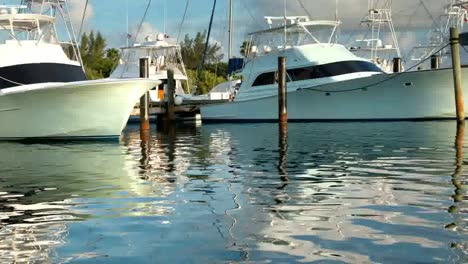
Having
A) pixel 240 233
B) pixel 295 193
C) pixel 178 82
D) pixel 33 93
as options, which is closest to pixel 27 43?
pixel 33 93

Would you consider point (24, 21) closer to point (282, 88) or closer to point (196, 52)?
point (282, 88)

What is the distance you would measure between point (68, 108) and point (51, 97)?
59 centimetres

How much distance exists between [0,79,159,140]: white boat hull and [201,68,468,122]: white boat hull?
12318 mm

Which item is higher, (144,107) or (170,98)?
(170,98)

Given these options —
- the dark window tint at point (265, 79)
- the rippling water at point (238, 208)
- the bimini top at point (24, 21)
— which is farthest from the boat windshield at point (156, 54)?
the rippling water at point (238, 208)

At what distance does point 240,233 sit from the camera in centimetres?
632

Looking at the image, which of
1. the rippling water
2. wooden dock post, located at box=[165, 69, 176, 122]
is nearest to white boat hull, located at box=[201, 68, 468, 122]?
wooden dock post, located at box=[165, 69, 176, 122]

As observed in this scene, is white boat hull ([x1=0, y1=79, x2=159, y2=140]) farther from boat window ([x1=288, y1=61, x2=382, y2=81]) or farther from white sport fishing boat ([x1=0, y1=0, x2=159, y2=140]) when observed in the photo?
boat window ([x1=288, y1=61, x2=382, y2=81])

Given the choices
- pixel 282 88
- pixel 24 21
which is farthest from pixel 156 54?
pixel 24 21

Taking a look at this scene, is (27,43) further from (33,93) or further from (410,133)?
(410,133)

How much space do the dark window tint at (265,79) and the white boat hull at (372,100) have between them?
393mm

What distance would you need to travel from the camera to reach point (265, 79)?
32.1 m

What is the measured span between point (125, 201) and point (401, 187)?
151 inches

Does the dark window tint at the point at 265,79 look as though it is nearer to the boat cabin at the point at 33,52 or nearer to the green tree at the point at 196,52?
the boat cabin at the point at 33,52
